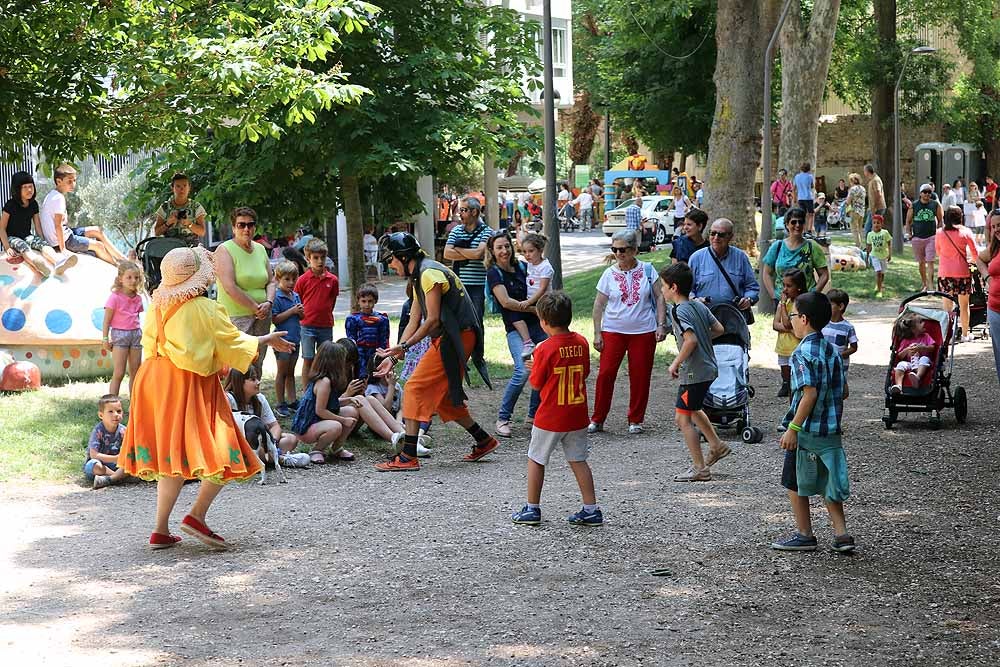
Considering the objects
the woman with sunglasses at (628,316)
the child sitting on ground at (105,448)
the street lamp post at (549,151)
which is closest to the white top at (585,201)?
the street lamp post at (549,151)

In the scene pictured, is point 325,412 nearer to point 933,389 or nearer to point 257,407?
point 257,407

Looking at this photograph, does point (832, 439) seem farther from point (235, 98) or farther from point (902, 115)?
point (902, 115)

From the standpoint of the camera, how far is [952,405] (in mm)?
11664

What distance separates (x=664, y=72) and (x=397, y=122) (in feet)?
78.0

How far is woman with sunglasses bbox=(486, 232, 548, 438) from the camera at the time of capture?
11.8 m

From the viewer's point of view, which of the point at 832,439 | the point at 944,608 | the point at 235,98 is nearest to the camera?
the point at 944,608

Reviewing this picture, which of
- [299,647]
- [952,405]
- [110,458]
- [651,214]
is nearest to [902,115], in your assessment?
[651,214]

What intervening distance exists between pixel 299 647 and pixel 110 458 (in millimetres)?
4484

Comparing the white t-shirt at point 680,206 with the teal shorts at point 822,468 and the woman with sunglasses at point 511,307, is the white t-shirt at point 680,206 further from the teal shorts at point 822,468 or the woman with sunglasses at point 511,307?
Answer: the teal shorts at point 822,468

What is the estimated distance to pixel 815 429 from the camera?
7266 mm

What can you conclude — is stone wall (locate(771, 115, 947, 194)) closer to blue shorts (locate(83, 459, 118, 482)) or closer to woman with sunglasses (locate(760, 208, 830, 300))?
woman with sunglasses (locate(760, 208, 830, 300))

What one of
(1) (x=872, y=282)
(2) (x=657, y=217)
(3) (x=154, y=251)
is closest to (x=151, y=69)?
(3) (x=154, y=251)

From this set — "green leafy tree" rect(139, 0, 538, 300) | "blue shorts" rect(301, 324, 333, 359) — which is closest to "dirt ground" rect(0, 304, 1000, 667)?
"blue shorts" rect(301, 324, 333, 359)

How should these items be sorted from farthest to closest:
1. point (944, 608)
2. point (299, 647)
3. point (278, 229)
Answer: point (278, 229), point (944, 608), point (299, 647)
